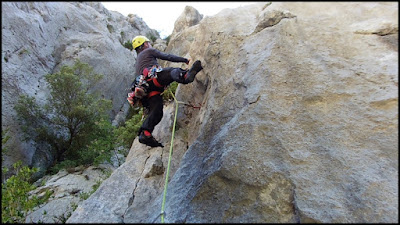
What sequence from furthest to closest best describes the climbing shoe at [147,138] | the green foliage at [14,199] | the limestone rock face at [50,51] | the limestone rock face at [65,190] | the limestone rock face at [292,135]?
the limestone rock face at [50,51]
the limestone rock face at [65,190]
the climbing shoe at [147,138]
the green foliage at [14,199]
the limestone rock face at [292,135]

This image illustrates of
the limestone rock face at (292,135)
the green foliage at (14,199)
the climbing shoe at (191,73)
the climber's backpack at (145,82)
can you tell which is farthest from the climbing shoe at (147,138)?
the green foliage at (14,199)

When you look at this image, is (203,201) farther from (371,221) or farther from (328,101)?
(328,101)

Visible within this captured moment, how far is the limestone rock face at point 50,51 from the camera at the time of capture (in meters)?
9.91

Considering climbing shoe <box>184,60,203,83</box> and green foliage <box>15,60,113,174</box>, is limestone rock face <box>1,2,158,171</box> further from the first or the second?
climbing shoe <box>184,60,203,83</box>

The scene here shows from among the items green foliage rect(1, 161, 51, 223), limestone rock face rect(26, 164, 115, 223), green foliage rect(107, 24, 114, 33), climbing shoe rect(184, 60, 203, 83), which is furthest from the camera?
green foliage rect(107, 24, 114, 33)

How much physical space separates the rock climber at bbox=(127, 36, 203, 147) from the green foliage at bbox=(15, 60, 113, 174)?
4.32 metres

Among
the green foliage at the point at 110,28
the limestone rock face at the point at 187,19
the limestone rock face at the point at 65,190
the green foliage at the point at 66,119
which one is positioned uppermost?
the green foliage at the point at 110,28

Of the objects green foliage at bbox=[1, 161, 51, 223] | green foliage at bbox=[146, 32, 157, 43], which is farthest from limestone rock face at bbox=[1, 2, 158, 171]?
green foliage at bbox=[1, 161, 51, 223]

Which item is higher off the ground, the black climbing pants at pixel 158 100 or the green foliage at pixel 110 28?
the green foliage at pixel 110 28

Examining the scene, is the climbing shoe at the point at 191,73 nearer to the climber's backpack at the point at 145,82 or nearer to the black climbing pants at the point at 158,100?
the black climbing pants at the point at 158,100

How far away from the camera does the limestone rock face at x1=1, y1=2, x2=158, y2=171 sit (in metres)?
9.91

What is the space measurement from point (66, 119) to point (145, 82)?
603 centimetres

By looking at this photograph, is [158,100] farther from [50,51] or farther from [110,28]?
[110,28]

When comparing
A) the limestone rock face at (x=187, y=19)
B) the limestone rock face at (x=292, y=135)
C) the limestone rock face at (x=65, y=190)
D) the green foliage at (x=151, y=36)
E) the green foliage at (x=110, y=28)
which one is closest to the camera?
the limestone rock face at (x=292, y=135)
